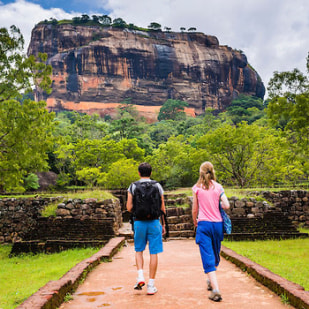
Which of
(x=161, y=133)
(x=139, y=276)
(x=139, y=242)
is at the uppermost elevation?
(x=161, y=133)

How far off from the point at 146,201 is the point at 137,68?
89.2m

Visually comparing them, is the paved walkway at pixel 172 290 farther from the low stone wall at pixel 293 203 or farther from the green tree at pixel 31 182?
the green tree at pixel 31 182

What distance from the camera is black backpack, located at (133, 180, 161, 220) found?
150 inches

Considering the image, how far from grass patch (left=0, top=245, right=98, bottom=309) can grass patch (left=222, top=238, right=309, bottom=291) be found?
3890mm

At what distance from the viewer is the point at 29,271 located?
24.0 ft

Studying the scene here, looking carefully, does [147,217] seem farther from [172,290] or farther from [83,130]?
[83,130]

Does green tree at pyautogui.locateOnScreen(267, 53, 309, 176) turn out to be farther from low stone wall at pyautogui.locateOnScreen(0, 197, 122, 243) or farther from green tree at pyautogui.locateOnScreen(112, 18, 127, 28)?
green tree at pyautogui.locateOnScreen(112, 18, 127, 28)

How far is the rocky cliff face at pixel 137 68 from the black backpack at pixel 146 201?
84582 millimetres

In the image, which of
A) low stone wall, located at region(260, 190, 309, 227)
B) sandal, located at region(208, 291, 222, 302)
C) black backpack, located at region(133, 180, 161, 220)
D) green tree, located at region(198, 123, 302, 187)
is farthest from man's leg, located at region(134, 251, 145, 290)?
green tree, located at region(198, 123, 302, 187)

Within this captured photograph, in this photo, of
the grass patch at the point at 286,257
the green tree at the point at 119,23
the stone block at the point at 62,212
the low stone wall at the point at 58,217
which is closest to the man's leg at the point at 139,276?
the grass patch at the point at 286,257

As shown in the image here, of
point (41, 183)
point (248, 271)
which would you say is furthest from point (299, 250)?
point (41, 183)

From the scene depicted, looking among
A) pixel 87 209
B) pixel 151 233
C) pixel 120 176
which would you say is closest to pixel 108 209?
pixel 87 209

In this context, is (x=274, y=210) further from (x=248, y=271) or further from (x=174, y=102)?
(x=174, y=102)

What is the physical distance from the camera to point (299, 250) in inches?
314
